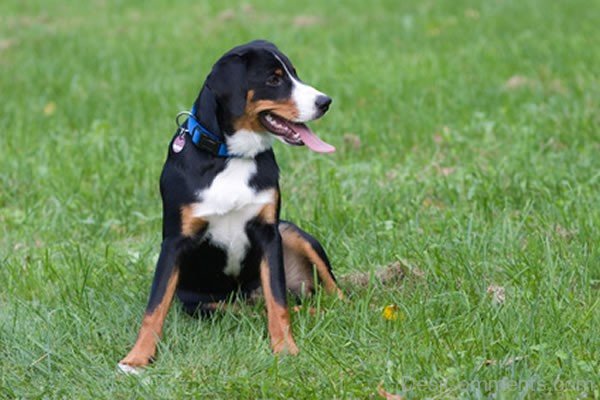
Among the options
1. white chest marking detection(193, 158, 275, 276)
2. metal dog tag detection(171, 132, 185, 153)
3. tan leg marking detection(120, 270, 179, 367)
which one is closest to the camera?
tan leg marking detection(120, 270, 179, 367)

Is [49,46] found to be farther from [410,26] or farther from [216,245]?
[216,245]

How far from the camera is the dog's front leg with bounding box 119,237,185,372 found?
3.40 meters

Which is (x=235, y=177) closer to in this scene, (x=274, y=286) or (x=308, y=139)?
(x=308, y=139)

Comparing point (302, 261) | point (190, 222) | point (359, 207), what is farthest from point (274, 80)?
point (359, 207)

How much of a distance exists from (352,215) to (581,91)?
2.87 m

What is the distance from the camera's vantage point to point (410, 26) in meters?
9.71

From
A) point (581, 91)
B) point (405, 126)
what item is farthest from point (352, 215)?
point (581, 91)

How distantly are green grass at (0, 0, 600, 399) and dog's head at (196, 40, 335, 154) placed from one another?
0.66 m

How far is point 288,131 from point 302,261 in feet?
2.27

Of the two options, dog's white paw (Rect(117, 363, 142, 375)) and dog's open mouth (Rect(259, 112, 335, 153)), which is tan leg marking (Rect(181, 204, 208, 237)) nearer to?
dog's open mouth (Rect(259, 112, 335, 153))

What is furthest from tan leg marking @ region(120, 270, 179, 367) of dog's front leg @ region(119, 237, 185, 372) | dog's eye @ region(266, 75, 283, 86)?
dog's eye @ region(266, 75, 283, 86)

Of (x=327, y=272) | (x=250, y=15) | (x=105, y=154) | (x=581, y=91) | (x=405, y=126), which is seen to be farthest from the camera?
(x=250, y=15)

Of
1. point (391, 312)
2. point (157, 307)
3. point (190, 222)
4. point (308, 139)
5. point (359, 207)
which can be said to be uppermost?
point (308, 139)

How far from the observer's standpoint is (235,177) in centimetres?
354
